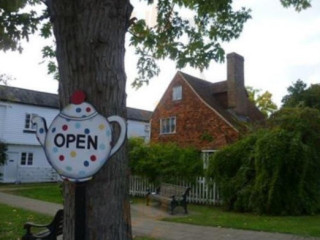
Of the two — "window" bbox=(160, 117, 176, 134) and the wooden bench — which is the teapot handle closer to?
the wooden bench

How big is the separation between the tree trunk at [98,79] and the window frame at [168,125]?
25681mm

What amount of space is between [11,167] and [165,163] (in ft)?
56.0

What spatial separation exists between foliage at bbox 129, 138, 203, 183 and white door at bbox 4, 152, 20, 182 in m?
14.5

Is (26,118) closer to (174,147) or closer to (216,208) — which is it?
(174,147)

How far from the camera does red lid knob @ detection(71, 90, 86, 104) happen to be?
2.94 metres

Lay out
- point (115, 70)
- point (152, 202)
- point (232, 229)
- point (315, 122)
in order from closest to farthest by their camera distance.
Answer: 1. point (115, 70)
2. point (232, 229)
3. point (315, 122)
4. point (152, 202)

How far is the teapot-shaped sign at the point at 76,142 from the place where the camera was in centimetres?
275

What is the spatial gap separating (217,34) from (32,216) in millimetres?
8543

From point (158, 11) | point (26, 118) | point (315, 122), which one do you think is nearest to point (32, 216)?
point (158, 11)

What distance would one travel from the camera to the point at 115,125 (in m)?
3.03

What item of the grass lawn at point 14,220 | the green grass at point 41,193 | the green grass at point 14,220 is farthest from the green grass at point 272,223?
the green grass at point 41,193

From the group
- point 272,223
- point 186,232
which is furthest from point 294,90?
point 186,232

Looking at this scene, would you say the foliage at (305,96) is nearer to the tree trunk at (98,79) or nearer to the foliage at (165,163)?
the foliage at (165,163)

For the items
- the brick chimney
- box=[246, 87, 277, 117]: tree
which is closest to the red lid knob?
the brick chimney
